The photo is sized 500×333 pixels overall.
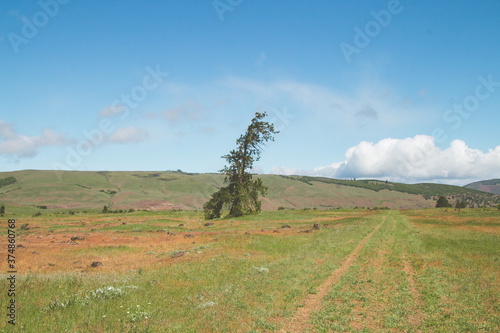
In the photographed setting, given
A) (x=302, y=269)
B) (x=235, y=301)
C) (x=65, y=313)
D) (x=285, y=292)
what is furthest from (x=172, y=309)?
(x=302, y=269)

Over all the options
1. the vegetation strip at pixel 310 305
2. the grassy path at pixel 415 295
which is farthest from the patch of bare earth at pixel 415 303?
the vegetation strip at pixel 310 305

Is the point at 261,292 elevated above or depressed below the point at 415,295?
above

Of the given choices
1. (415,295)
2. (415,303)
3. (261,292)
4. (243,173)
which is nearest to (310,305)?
(261,292)

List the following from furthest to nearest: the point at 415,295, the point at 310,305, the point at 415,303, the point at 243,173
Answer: the point at 243,173, the point at 415,295, the point at 415,303, the point at 310,305

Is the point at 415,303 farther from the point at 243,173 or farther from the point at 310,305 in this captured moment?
the point at 243,173

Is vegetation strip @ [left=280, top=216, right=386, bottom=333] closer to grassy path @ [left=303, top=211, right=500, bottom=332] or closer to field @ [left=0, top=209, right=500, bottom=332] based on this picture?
field @ [left=0, top=209, right=500, bottom=332]

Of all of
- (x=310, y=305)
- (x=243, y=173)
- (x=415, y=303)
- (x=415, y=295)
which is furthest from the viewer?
(x=243, y=173)

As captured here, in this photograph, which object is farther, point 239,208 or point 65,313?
point 239,208

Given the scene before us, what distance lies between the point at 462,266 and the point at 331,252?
9002 millimetres

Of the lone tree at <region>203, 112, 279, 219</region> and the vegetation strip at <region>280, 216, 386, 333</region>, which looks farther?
the lone tree at <region>203, 112, 279, 219</region>

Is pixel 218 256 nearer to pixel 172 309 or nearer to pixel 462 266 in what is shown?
pixel 172 309

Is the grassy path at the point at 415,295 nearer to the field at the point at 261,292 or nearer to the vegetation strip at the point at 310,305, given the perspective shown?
the field at the point at 261,292

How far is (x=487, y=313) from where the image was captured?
1061cm

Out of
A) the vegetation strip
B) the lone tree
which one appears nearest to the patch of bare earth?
the vegetation strip
